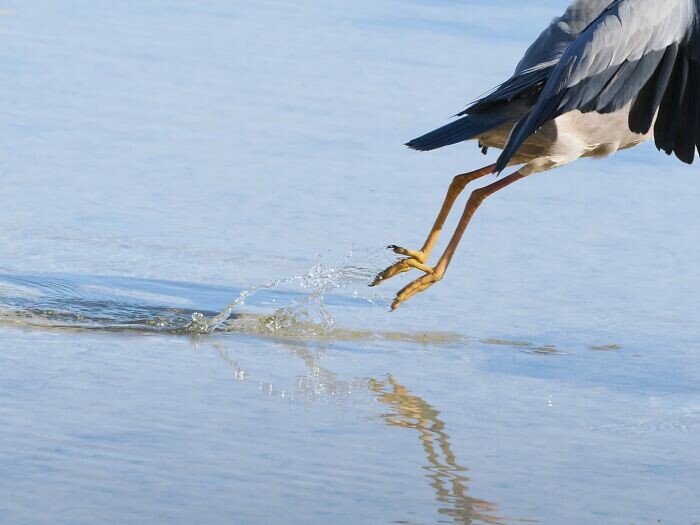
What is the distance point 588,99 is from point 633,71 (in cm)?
24

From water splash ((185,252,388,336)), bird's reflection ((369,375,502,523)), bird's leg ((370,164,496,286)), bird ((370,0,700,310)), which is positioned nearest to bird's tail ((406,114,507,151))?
bird ((370,0,700,310))

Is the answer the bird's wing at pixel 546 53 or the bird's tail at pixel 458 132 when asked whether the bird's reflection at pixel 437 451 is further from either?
the bird's wing at pixel 546 53

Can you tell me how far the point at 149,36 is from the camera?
1180 cm

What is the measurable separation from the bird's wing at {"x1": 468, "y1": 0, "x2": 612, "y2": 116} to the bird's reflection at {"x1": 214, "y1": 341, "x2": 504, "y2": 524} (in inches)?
49.7

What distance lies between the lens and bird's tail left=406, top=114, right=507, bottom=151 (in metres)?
6.07

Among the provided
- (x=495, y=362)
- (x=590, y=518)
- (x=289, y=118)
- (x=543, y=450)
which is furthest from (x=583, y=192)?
(x=590, y=518)

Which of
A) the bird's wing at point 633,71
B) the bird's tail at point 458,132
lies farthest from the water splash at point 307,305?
the bird's wing at point 633,71

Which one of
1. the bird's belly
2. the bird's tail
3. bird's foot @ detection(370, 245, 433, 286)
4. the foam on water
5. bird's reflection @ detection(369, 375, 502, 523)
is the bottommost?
bird's reflection @ detection(369, 375, 502, 523)

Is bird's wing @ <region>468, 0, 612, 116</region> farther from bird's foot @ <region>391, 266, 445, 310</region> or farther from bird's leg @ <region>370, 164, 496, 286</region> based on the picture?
bird's foot @ <region>391, 266, 445, 310</region>

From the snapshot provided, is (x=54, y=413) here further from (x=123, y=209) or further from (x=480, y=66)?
(x=480, y=66)

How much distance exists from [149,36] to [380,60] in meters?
1.80

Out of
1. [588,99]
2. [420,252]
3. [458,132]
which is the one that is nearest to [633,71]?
[588,99]

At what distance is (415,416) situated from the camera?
15.3 feet

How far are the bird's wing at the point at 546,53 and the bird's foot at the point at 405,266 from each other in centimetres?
58
